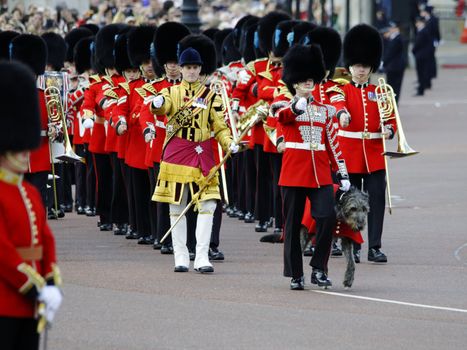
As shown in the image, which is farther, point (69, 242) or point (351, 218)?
point (69, 242)

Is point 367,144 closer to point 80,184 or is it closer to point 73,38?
point 80,184

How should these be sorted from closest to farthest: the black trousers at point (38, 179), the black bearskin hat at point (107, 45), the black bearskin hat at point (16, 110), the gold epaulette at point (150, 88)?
the black bearskin hat at point (16, 110)
the black trousers at point (38, 179)
the gold epaulette at point (150, 88)
the black bearskin hat at point (107, 45)

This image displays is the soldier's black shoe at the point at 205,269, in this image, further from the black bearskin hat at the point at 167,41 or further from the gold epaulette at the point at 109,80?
the gold epaulette at the point at 109,80

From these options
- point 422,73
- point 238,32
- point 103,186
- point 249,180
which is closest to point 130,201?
point 103,186

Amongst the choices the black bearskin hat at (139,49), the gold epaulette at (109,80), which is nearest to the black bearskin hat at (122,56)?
the gold epaulette at (109,80)

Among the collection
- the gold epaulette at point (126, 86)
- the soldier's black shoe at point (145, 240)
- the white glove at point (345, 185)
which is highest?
the gold epaulette at point (126, 86)

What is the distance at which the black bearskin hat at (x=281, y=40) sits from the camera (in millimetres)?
14477

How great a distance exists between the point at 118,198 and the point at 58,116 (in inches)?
72.9

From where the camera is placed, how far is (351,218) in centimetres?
1077

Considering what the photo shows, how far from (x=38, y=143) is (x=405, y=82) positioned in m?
34.6

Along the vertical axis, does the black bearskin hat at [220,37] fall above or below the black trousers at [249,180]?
above

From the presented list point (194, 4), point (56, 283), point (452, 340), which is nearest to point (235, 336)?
point (452, 340)

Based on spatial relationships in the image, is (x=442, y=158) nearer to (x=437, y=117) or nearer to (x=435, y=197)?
(x=435, y=197)

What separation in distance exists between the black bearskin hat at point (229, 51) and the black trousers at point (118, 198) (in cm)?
352
